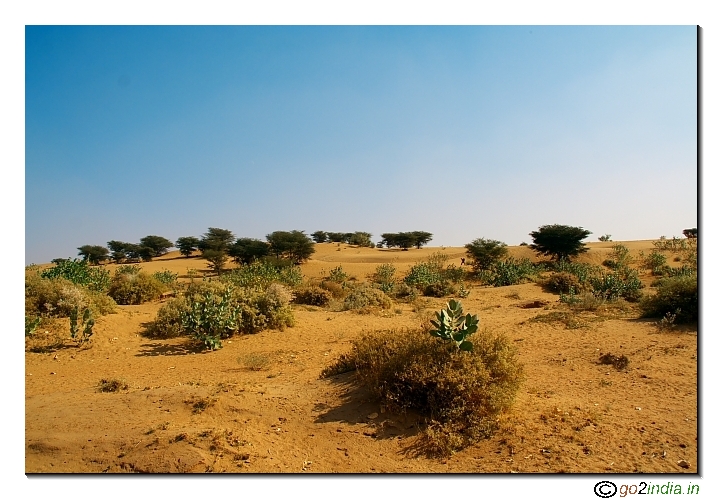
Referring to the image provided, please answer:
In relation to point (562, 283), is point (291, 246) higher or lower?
higher

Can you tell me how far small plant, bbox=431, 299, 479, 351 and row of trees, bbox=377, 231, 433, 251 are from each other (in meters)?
49.3

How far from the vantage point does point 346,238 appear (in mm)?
66875

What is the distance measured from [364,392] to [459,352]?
1.31 metres

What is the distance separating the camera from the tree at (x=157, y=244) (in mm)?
49441

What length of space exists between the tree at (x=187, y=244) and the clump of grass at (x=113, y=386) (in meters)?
44.0

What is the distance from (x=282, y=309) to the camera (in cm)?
1048

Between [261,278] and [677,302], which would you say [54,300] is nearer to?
[261,278]

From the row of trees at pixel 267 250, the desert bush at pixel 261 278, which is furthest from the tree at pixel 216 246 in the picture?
the desert bush at pixel 261 278

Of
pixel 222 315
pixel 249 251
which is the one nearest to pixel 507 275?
pixel 222 315

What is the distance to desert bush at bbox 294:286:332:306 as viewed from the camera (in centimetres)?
1473

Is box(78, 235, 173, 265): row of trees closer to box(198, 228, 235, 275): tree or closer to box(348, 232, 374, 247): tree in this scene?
box(198, 228, 235, 275): tree

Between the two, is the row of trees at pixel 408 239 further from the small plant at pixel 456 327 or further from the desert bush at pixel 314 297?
the small plant at pixel 456 327

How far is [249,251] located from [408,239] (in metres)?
26.3

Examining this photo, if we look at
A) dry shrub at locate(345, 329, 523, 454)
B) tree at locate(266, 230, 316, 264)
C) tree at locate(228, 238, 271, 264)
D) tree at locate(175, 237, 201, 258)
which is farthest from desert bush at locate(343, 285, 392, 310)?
tree at locate(175, 237, 201, 258)
